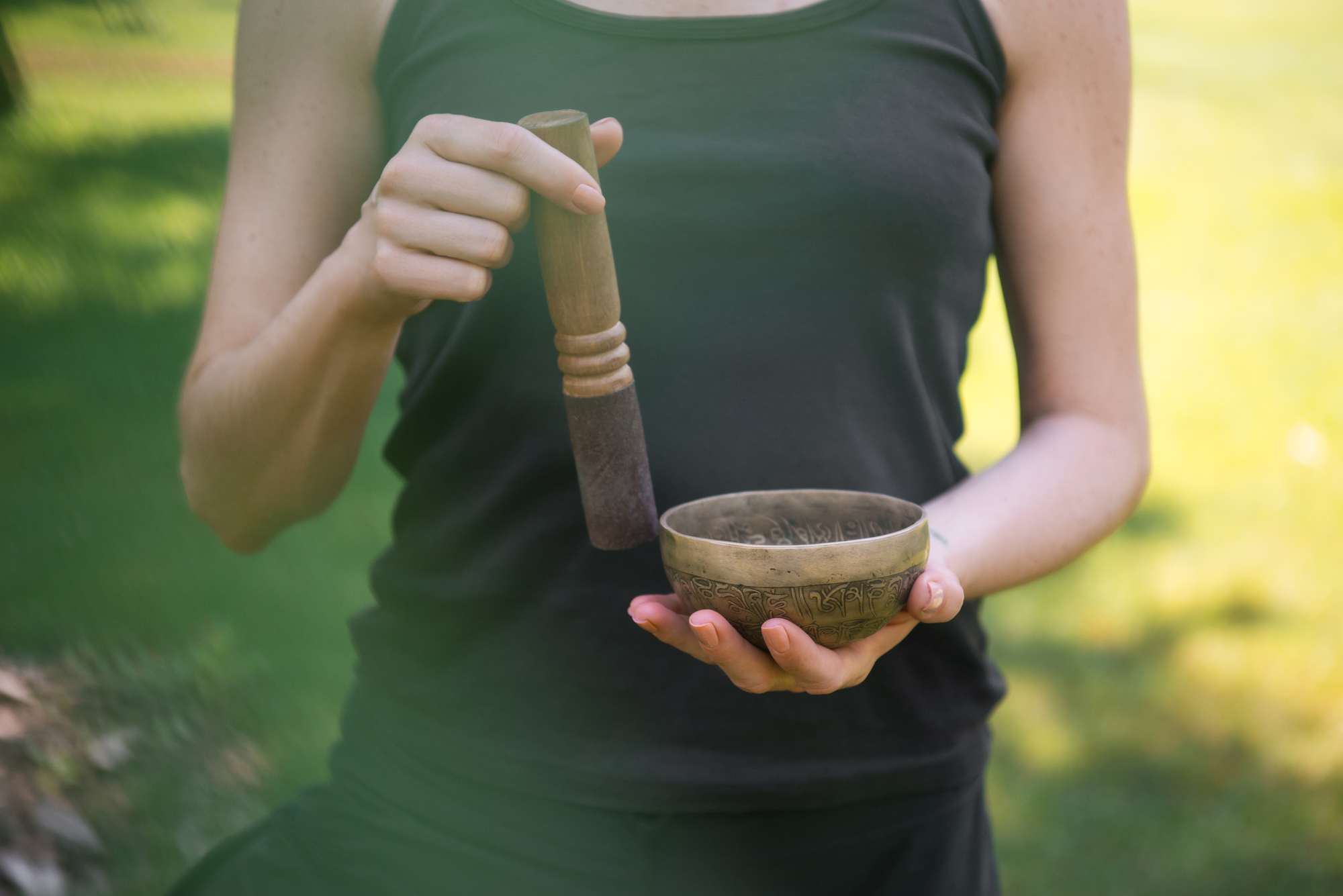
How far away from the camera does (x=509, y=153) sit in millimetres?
940

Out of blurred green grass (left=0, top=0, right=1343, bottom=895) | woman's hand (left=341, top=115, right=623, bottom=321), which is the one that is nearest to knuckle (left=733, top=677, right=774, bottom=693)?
woman's hand (left=341, top=115, right=623, bottom=321)

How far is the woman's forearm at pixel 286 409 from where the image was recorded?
43.3 inches

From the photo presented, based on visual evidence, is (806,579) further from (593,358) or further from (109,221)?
(109,221)

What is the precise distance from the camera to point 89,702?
269cm

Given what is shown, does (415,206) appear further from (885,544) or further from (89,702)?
(89,702)

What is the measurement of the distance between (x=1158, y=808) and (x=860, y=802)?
2.12 m

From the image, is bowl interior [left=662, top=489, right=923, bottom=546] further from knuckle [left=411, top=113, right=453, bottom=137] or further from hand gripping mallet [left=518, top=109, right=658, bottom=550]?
knuckle [left=411, top=113, right=453, bottom=137]

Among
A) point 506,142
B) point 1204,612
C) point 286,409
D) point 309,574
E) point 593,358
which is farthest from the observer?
point 1204,612

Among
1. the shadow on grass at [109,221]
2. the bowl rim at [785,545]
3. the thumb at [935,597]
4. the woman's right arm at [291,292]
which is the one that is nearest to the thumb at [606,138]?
the woman's right arm at [291,292]

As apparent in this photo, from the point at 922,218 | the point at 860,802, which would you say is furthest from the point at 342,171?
the point at 860,802

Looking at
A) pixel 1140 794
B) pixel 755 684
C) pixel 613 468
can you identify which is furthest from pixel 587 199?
pixel 1140 794

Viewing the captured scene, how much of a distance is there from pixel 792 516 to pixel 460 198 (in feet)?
1.87

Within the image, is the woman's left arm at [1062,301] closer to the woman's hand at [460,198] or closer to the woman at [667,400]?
the woman at [667,400]

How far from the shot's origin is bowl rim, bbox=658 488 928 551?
97 cm
